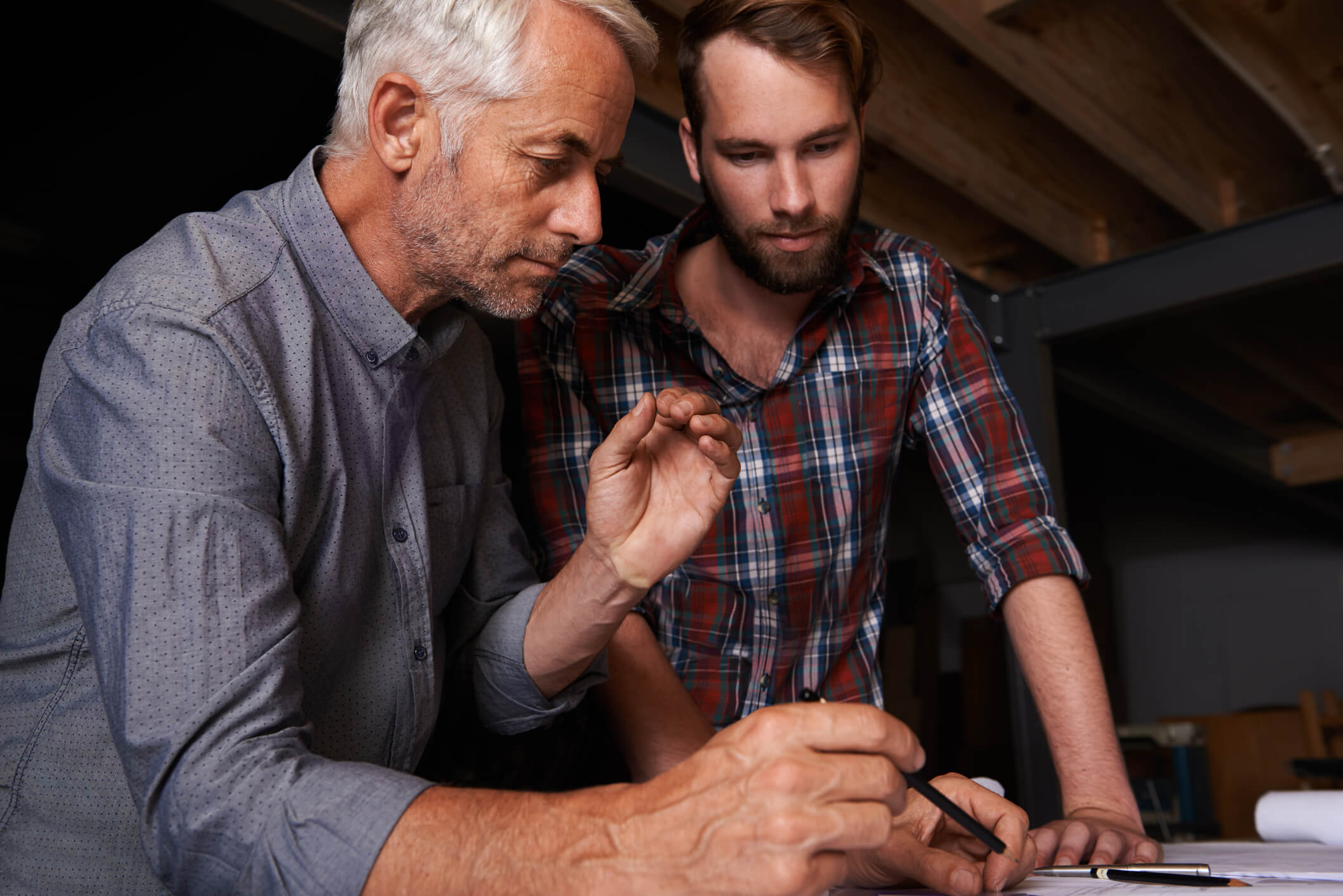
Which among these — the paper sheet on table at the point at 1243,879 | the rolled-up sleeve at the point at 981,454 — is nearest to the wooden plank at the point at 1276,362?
the rolled-up sleeve at the point at 981,454

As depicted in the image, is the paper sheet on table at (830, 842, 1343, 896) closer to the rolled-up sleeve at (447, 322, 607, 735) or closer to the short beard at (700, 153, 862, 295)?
the rolled-up sleeve at (447, 322, 607, 735)

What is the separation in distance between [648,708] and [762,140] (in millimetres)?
908

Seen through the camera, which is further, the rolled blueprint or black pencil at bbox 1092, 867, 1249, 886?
the rolled blueprint

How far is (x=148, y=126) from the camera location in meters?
2.74

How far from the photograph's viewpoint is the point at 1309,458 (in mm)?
6473

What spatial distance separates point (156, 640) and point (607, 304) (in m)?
1.04

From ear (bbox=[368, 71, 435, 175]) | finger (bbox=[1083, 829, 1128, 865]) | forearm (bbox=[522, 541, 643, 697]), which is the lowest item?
finger (bbox=[1083, 829, 1128, 865])

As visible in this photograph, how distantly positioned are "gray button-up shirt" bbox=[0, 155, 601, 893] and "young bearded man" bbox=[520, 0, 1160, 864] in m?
0.37

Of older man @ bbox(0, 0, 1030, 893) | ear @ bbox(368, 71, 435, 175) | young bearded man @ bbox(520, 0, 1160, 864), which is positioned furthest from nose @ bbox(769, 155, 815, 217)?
ear @ bbox(368, 71, 435, 175)

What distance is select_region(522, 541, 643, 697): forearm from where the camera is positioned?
1217mm

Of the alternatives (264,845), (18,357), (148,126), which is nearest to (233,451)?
(264,845)

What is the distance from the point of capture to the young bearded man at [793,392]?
173 centimetres

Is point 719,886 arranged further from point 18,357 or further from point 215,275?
point 18,357

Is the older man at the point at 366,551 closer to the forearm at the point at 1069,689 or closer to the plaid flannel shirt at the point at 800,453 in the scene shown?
the plaid flannel shirt at the point at 800,453
